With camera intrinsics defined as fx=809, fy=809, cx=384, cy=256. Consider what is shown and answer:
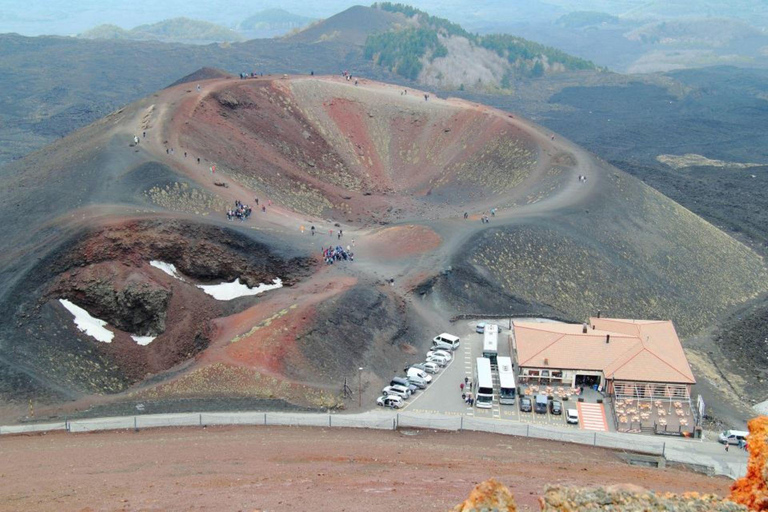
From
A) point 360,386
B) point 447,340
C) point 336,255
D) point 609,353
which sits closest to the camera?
point 360,386

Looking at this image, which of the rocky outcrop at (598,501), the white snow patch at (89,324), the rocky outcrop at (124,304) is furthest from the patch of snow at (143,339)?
the rocky outcrop at (598,501)

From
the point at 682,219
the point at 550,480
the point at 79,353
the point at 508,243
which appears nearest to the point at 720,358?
the point at 508,243

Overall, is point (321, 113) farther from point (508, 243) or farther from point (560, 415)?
point (560, 415)

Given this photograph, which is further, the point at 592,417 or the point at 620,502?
the point at 592,417

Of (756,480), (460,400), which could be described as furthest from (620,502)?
(460,400)

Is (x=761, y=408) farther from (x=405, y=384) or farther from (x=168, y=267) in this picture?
(x=168, y=267)

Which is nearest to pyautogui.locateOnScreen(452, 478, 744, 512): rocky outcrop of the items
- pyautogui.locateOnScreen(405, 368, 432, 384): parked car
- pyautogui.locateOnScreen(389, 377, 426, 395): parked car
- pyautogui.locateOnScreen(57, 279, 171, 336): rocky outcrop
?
pyautogui.locateOnScreen(389, 377, 426, 395): parked car

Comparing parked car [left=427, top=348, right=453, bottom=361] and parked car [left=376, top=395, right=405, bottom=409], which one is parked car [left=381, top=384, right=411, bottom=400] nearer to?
parked car [left=376, top=395, right=405, bottom=409]

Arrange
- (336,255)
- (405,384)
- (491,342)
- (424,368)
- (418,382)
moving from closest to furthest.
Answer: (405,384) → (418,382) → (424,368) → (491,342) → (336,255)
